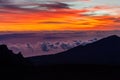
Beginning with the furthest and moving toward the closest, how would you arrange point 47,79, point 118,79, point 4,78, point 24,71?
point 118,79 < point 47,79 < point 24,71 < point 4,78

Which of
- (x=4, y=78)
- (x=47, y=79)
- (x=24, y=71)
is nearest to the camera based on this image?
(x=4, y=78)

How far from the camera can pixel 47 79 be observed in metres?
92.2

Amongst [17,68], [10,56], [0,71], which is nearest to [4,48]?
[10,56]

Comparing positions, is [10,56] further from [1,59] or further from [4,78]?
[4,78]

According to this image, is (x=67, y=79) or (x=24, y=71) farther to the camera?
(x=67, y=79)

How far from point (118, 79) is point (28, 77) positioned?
2601 centimetres

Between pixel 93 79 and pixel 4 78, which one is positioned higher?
pixel 4 78

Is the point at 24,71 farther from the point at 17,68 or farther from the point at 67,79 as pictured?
the point at 67,79

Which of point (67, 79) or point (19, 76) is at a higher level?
point (19, 76)

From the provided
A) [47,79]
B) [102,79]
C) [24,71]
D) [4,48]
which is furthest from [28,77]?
[102,79]

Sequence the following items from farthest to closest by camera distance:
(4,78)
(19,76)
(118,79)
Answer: (118,79)
(19,76)
(4,78)

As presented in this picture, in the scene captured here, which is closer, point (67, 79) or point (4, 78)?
point (4, 78)

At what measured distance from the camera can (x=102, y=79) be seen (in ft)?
325

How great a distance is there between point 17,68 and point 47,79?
961cm
